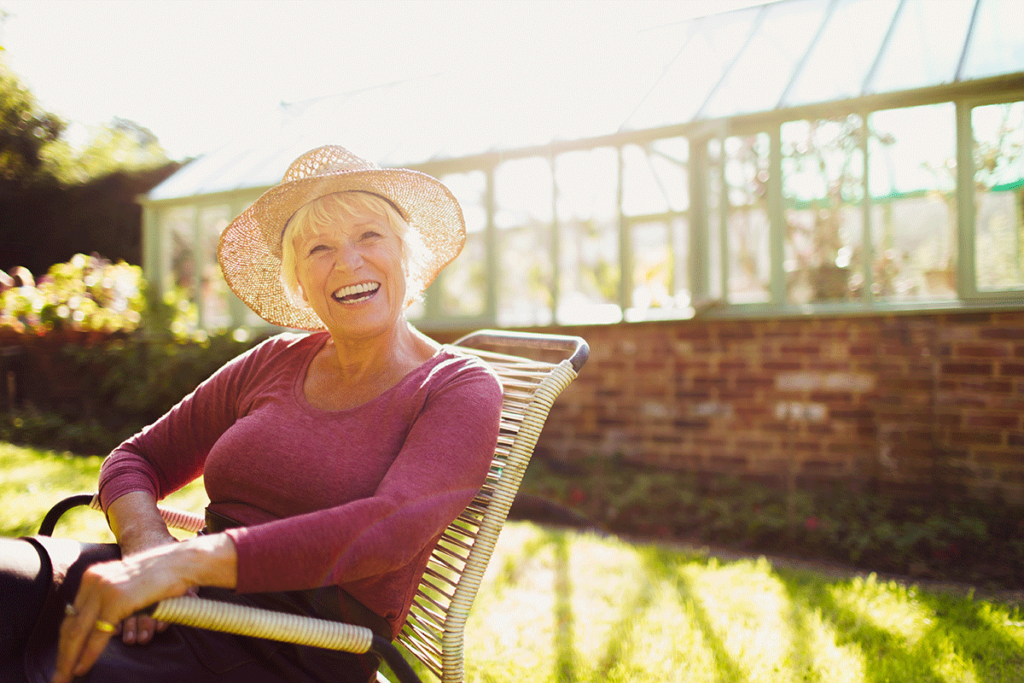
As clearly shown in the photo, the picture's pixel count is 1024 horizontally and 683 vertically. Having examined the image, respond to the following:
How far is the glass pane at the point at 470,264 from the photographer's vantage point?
20.6 ft

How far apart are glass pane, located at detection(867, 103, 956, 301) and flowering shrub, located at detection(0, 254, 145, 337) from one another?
709cm

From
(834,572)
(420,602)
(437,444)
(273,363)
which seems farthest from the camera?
(834,572)

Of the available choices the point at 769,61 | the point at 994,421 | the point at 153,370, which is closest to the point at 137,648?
the point at 994,421

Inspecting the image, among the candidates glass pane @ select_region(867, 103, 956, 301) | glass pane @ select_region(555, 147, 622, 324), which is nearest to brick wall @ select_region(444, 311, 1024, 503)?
glass pane @ select_region(867, 103, 956, 301)

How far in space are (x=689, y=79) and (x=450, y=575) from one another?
5.21 meters

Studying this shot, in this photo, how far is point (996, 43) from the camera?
14.9ft

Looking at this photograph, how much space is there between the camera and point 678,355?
17.0 ft

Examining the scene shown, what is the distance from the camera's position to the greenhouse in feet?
14.9

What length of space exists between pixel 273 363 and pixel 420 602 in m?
0.71

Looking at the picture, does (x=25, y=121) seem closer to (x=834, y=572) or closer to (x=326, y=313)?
(x=326, y=313)

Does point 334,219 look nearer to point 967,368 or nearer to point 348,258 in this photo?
point 348,258

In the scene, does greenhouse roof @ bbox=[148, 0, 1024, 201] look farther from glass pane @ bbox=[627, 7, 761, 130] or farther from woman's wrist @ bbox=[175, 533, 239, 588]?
woman's wrist @ bbox=[175, 533, 239, 588]

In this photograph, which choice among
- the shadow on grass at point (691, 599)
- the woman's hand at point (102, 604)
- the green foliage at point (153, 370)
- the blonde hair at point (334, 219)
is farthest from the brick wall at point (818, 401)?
the woman's hand at point (102, 604)

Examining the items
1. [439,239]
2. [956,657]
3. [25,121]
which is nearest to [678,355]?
[956,657]
